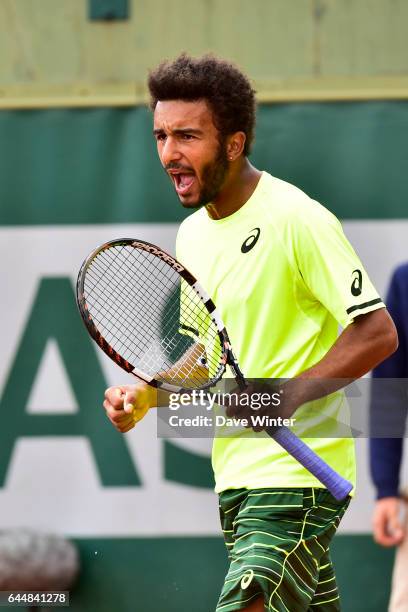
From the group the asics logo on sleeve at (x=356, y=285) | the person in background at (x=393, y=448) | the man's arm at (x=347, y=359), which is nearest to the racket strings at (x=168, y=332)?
the man's arm at (x=347, y=359)

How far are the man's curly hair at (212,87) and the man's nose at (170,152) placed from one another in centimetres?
14

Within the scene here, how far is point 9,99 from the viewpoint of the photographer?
5.08m

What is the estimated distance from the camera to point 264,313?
10.7ft

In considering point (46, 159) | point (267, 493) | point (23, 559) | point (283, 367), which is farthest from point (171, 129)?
point (23, 559)

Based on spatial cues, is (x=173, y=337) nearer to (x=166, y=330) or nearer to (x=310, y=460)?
(x=166, y=330)

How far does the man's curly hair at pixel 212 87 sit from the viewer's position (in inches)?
130

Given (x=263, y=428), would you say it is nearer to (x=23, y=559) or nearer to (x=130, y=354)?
(x=130, y=354)

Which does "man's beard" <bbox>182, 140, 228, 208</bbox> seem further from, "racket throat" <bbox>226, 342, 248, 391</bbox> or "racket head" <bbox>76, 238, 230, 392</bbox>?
"racket throat" <bbox>226, 342, 248, 391</bbox>

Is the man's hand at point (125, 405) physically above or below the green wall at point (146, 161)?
below

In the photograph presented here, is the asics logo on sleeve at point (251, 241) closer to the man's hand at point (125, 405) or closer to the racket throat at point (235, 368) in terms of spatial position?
the racket throat at point (235, 368)

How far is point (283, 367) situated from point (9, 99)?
7.70 ft

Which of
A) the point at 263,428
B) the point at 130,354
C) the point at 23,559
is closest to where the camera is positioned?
the point at 263,428

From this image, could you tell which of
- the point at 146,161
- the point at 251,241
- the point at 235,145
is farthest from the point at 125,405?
the point at 146,161

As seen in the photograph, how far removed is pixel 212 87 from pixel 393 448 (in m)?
1.44
